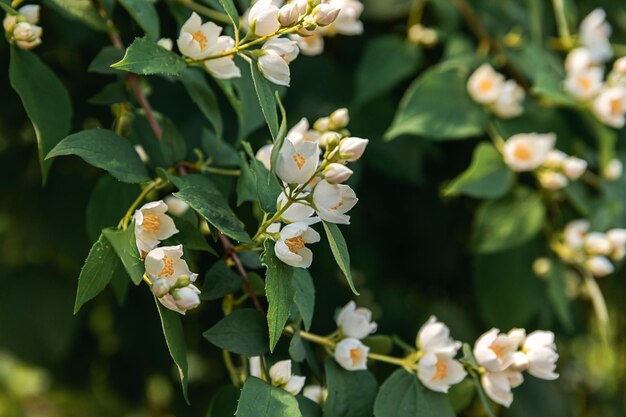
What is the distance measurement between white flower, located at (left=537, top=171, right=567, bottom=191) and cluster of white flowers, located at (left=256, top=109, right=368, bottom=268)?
1.98ft

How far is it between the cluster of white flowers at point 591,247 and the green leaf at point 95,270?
2.72ft

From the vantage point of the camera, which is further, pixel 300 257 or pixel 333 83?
pixel 333 83

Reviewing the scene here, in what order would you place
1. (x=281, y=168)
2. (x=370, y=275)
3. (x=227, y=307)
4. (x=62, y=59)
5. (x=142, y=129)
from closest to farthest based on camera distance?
1. (x=281, y=168)
2. (x=227, y=307)
3. (x=142, y=129)
4. (x=62, y=59)
5. (x=370, y=275)

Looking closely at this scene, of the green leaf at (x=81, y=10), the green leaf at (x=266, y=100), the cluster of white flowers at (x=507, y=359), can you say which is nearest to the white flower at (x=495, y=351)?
the cluster of white flowers at (x=507, y=359)

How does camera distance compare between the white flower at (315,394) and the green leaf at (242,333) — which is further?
the white flower at (315,394)

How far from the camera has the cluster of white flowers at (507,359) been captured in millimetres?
796

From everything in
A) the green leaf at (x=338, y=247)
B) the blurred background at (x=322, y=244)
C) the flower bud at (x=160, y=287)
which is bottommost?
the blurred background at (x=322, y=244)

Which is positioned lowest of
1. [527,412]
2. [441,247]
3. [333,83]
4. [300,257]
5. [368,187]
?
[527,412]

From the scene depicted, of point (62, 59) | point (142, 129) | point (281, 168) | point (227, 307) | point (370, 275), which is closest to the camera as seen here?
point (281, 168)

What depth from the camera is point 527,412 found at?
1522mm

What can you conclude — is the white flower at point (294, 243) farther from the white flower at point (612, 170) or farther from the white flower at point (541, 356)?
the white flower at point (612, 170)

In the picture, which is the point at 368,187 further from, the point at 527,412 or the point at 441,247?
the point at 527,412

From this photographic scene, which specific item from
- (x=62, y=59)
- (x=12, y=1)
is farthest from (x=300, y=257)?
(x=62, y=59)

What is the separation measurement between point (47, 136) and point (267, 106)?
28cm
